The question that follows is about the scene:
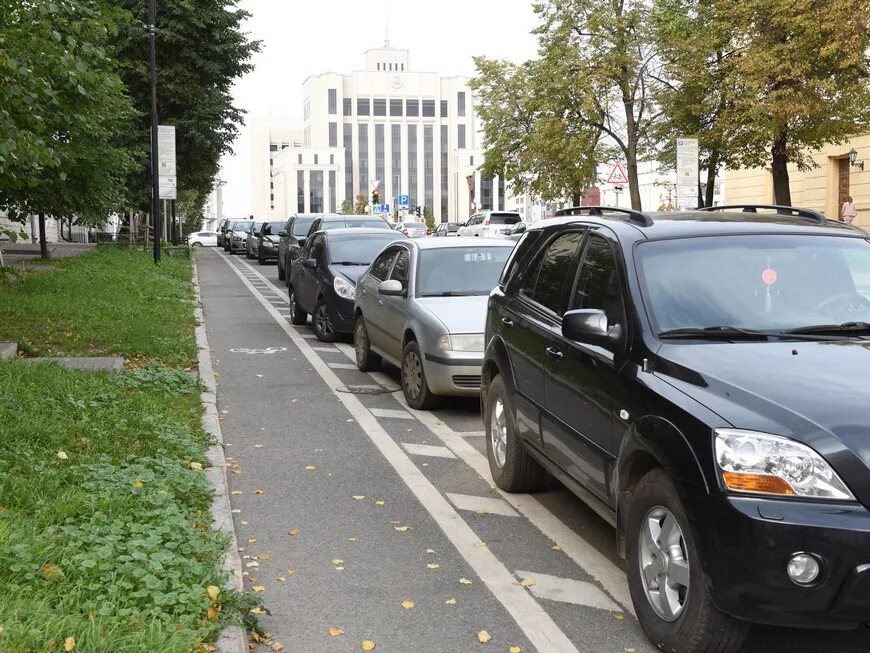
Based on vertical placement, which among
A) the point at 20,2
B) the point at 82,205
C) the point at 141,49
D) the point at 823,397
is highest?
the point at 141,49

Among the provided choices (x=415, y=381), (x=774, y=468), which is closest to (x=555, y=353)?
(x=774, y=468)

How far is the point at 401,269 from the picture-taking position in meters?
11.2

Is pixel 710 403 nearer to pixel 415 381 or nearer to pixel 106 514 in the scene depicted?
pixel 106 514

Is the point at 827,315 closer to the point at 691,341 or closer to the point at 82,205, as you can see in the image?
the point at 691,341

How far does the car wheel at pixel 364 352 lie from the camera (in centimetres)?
1218

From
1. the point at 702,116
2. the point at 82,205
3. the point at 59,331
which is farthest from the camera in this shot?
the point at 702,116

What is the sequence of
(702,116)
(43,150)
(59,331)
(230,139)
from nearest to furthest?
(43,150), (59,331), (702,116), (230,139)

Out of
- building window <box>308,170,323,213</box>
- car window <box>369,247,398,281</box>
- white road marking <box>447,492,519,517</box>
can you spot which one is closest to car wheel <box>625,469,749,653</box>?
white road marking <box>447,492,519,517</box>

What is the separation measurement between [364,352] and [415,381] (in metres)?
2.43

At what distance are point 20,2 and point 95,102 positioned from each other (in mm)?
2930

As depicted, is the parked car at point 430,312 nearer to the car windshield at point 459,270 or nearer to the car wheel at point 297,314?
the car windshield at point 459,270

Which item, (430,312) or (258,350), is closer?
(430,312)

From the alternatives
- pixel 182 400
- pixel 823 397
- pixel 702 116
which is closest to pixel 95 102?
pixel 182 400

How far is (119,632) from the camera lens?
12.7 ft
